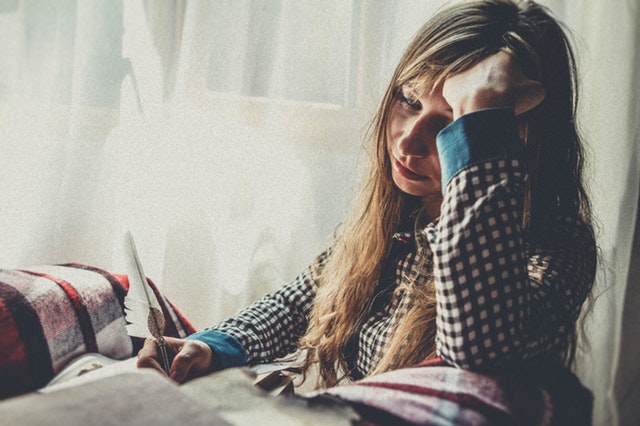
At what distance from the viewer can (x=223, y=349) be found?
31.3 inches

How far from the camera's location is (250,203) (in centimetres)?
113

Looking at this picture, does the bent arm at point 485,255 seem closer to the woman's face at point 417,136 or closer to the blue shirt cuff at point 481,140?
the blue shirt cuff at point 481,140

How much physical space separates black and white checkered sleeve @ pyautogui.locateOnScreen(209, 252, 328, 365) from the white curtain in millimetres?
179

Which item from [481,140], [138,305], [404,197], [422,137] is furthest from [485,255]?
[138,305]

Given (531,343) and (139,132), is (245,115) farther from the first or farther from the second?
(531,343)

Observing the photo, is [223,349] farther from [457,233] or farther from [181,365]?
[457,233]

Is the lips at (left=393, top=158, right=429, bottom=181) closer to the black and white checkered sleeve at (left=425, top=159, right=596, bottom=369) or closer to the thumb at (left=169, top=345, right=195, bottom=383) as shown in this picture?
the black and white checkered sleeve at (left=425, top=159, right=596, bottom=369)

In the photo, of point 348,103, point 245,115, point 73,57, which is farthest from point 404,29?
point 73,57

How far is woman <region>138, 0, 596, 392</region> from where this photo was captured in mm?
561

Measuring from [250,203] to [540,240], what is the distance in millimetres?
605

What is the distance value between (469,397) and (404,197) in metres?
0.49

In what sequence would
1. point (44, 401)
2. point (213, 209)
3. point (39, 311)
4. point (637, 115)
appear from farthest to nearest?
point (213, 209) < point (637, 115) < point (39, 311) < point (44, 401)

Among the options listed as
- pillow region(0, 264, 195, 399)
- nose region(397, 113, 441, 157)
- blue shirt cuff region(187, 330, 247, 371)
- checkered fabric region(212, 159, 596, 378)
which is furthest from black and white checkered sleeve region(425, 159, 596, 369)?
pillow region(0, 264, 195, 399)

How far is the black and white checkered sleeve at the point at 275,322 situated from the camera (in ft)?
2.84
